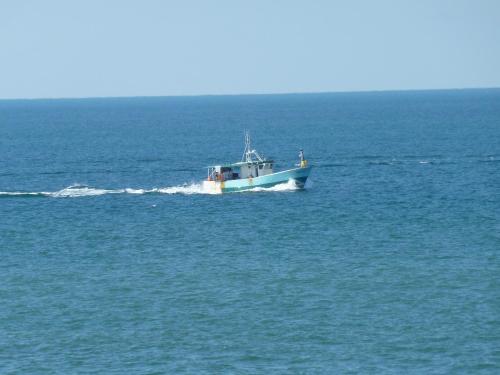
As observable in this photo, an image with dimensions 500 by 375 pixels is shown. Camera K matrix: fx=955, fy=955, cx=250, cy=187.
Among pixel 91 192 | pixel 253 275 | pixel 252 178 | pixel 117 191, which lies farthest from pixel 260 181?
pixel 253 275

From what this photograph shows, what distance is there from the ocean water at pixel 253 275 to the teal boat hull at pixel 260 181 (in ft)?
3.15

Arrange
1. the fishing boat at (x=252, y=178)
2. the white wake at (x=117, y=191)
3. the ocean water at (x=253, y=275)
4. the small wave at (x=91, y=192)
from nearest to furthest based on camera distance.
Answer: the ocean water at (x=253, y=275)
the small wave at (x=91, y=192)
the white wake at (x=117, y=191)
the fishing boat at (x=252, y=178)

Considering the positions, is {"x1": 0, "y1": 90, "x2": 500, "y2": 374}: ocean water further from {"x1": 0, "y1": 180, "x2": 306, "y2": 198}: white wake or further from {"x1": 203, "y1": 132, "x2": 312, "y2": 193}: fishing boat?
{"x1": 203, "y1": 132, "x2": 312, "y2": 193}: fishing boat

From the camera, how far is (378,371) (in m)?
47.1

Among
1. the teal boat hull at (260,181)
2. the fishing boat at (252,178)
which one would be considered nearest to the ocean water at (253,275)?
the teal boat hull at (260,181)

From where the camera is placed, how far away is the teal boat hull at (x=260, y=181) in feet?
349

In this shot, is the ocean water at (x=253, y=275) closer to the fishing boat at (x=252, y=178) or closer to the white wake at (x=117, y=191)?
the white wake at (x=117, y=191)

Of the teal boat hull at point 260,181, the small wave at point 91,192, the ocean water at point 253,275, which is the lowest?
the ocean water at point 253,275

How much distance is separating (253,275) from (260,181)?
4076cm

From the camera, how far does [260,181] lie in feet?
349

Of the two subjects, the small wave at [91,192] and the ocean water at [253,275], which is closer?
the ocean water at [253,275]

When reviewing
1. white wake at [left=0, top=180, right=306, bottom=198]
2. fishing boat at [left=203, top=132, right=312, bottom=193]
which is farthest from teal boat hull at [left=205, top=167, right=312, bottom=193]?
white wake at [left=0, top=180, right=306, bottom=198]

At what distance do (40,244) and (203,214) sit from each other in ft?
63.7

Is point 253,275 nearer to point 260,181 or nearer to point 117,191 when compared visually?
point 260,181
